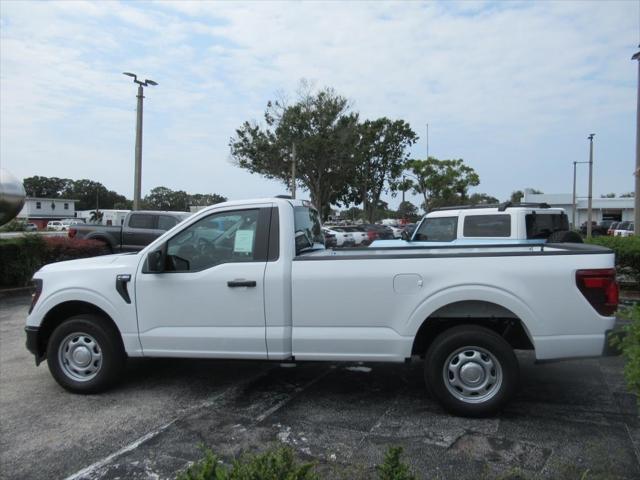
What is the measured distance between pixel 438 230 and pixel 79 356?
667 cm

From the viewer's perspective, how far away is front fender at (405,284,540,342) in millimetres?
4379

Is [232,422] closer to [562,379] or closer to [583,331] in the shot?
[583,331]

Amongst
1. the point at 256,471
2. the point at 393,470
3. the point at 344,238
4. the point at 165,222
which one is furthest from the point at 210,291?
the point at 344,238

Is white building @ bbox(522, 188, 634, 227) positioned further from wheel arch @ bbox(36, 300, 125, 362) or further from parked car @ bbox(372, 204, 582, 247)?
wheel arch @ bbox(36, 300, 125, 362)

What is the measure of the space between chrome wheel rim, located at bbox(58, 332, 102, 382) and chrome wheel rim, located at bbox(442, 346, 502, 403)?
10.7ft

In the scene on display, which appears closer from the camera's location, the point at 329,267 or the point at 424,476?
the point at 424,476

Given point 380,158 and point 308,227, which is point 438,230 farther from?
point 380,158

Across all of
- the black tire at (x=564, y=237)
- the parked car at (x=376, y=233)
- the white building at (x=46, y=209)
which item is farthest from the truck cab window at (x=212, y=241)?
the white building at (x=46, y=209)

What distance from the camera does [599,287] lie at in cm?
429

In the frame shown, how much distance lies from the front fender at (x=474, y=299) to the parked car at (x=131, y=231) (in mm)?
12409

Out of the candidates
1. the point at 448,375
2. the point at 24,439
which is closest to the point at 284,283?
the point at 448,375

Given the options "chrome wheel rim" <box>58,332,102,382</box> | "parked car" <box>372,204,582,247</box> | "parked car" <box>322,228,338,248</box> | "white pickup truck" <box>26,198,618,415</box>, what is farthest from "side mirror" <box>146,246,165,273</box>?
"parked car" <box>372,204,582,247</box>

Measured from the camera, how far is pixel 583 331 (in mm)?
4328

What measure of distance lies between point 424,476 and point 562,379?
278 centimetres
